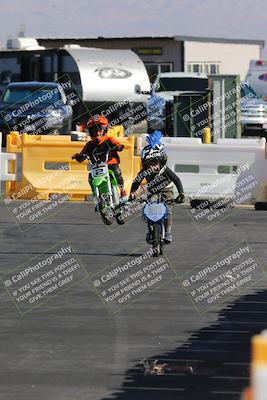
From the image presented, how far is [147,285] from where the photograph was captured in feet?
49.7

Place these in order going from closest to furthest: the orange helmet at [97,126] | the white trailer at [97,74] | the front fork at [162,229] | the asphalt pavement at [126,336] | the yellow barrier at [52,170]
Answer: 1. the asphalt pavement at [126,336]
2. the front fork at [162,229]
3. the orange helmet at [97,126]
4. the yellow barrier at [52,170]
5. the white trailer at [97,74]

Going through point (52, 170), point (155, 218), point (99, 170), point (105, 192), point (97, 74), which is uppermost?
point (155, 218)

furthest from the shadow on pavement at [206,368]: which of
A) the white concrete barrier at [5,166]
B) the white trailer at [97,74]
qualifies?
the white trailer at [97,74]

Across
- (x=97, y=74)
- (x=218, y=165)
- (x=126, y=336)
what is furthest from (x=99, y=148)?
(x=97, y=74)

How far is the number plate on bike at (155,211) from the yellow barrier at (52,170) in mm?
9000

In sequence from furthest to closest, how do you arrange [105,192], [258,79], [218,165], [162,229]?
[258,79] → [218,165] → [105,192] → [162,229]

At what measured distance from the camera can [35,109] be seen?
43.2m

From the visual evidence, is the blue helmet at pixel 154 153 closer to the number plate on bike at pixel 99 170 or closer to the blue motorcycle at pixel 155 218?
the blue motorcycle at pixel 155 218

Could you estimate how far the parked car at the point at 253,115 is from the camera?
47250 millimetres

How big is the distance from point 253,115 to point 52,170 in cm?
2264

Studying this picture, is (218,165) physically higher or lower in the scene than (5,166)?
higher

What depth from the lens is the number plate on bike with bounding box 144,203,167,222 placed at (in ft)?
54.1

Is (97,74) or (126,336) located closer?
(126,336)

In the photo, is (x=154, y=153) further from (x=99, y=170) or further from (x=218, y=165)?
(x=218, y=165)
